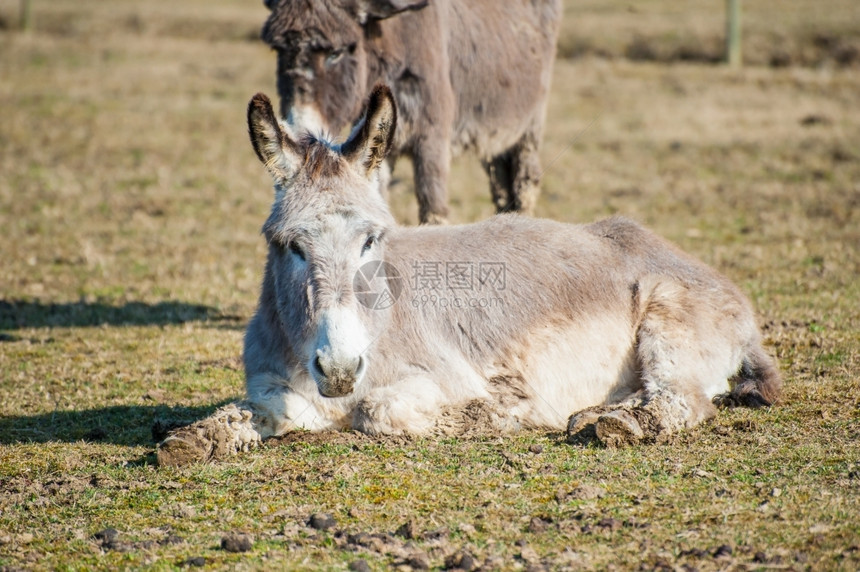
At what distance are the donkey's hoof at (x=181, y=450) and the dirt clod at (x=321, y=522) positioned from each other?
40.4 inches

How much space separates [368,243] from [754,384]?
108 inches

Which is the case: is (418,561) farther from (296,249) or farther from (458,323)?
(458,323)

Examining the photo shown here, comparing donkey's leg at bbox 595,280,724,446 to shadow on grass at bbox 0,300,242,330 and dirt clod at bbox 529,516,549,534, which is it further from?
shadow on grass at bbox 0,300,242,330

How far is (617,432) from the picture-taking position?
5227 millimetres

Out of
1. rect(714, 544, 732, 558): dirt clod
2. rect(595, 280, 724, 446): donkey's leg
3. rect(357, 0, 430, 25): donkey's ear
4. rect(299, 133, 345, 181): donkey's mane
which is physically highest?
rect(357, 0, 430, 25): donkey's ear

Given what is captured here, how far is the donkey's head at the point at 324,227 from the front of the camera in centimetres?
479

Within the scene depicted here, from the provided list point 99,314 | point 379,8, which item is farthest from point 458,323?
point 99,314

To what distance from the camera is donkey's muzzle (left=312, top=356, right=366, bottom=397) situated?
454cm

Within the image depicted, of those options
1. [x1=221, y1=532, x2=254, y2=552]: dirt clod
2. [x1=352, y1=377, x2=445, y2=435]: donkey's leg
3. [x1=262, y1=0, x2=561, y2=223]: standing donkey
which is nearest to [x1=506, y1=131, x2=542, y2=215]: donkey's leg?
[x1=262, y1=0, x2=561, y2=223]: standing donkey

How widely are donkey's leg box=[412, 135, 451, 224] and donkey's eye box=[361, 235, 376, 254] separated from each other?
312 centimetres

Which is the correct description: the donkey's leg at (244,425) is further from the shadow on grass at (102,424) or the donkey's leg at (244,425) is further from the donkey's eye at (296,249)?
the donkey's eye at (296,249)

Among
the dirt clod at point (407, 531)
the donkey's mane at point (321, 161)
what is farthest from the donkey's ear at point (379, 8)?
the dirt clod at point (407, 531)

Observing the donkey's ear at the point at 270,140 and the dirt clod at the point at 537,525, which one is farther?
the donkey's ear at the point at 270,140

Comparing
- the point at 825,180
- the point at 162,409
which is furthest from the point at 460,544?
the point at 825,180
